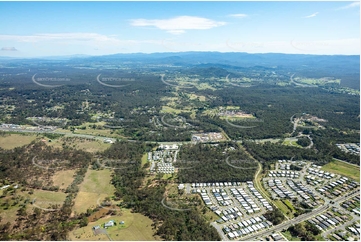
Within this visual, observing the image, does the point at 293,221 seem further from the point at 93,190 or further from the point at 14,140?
the point at 14,140

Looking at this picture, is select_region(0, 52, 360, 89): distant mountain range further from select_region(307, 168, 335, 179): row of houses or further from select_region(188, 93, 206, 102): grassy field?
select_region(307, 168, 335, 179): row of houses

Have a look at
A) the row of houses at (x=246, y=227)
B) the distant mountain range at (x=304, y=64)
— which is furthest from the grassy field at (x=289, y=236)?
the distant mountain range at (x=304, y=64)

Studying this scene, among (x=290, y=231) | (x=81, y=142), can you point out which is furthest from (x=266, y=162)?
(x=81, y=142)

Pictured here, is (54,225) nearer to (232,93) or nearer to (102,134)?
(102,134)

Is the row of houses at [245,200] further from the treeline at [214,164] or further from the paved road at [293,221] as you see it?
the paved road at [293,221]

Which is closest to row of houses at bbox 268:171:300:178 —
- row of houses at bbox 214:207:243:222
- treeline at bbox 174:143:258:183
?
treeline at bbox 174:143:258:183
